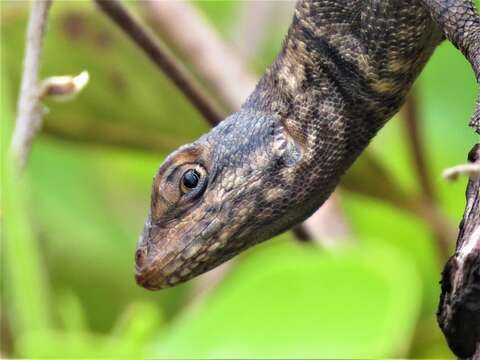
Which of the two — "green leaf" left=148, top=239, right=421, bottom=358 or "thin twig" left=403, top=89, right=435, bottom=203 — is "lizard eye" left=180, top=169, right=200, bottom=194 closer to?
"thin twig" left=403, top=89, right=435, bottom=203

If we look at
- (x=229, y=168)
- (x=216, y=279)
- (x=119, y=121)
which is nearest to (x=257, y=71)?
(x=119, y=121)

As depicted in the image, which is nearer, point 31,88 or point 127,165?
point 31,88

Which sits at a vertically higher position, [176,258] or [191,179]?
[191,179]

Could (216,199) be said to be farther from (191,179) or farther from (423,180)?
(423,180)

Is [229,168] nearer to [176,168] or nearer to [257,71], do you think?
[176,168]

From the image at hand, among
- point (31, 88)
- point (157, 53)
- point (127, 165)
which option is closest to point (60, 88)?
point (31, 88)

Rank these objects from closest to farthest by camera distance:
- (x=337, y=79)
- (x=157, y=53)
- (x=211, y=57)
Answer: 1. (x=157, y=53)
2. (x=337, y=79)
3. (x=211, y=57)

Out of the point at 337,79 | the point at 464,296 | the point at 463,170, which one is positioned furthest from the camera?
the point at 337,79
